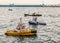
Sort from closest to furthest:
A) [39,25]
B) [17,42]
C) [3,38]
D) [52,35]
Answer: [17,42] → [3,38] → [52,35] → [39,25]

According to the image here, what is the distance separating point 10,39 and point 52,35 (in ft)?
27.9

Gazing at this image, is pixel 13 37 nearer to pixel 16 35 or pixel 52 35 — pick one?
pixel 16 35

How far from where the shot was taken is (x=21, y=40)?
44438 millimetres

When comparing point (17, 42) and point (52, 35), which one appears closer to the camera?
point (17, 42)

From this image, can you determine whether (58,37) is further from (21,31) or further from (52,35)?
(21,31)

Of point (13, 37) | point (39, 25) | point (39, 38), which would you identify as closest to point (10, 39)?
point (13, 37)

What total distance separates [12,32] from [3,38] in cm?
188

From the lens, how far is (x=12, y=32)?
46.4 meters

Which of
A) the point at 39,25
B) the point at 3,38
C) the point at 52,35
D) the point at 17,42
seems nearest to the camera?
the point at 17,42

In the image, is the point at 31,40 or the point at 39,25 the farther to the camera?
the point at 39,25

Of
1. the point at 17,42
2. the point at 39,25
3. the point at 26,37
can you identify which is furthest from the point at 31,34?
the point at 39,25

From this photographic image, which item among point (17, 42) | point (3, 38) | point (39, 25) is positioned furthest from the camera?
point (39, 25)

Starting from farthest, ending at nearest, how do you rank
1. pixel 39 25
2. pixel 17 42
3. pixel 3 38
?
pixel 39 25 → pixel 3 38 → pixel 17 42

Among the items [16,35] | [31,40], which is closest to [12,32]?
[16,35]
